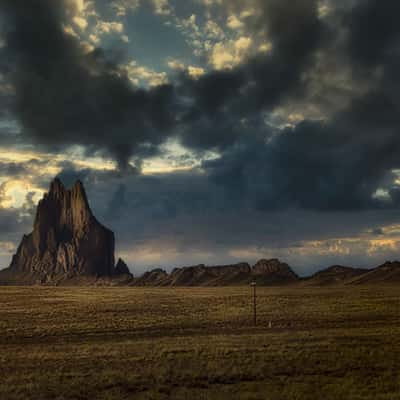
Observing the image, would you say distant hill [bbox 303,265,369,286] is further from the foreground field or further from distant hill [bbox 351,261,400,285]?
the foreground field

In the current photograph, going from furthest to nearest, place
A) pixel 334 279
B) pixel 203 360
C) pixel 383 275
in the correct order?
1. pixel 334 279
2. pixel 383 275
3. pixel 203 360

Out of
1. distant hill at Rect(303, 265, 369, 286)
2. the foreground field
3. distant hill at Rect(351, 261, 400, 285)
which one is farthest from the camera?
distant hill at Rect(303, 265, 369, 286)

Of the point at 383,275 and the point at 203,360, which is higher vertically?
the point at 383,275

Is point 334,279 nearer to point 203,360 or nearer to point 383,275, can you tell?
point 383,275

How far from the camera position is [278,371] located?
2134 cm

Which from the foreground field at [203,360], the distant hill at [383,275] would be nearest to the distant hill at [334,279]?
the distant hill at [383,275]

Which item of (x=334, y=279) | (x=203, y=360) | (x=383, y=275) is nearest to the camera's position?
(x=203, y=360)

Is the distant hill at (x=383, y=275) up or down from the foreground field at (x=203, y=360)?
up

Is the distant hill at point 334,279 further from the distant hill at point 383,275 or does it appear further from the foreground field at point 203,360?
the foreground field at point 203,360

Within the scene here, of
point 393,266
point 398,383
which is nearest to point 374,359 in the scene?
point 398,383

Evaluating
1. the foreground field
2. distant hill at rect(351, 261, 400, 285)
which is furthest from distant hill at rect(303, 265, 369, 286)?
the foreground field

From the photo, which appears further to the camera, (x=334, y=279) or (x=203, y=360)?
(x=334, y=279)

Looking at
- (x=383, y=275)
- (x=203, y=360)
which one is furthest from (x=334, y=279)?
(x=203, y=360)

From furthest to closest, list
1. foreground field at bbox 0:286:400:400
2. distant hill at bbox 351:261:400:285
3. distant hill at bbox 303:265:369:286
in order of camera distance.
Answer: distant hill at bbox 303:265:369:286, distant hill at bbox 351:261:400:285, foreground field at bbox 0:286:400:400
